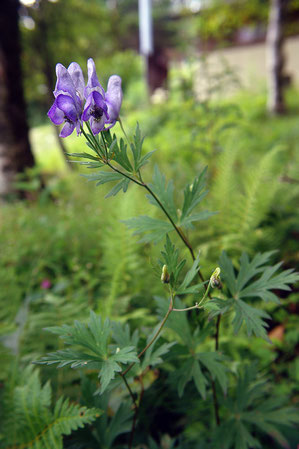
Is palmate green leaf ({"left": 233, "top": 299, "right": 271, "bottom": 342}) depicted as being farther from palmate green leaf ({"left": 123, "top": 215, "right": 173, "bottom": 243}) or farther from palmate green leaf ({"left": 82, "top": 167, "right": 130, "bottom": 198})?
palmate green leaf ({"left": 82, "top": 167, "right": 130, "bottom": 198})

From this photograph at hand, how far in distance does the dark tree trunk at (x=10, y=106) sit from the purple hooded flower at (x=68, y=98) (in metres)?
2.57

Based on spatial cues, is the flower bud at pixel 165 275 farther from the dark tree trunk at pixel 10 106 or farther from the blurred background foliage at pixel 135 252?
the dark tree trunk at pixel 10 106

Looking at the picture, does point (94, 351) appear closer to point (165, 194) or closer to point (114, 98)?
point (165, 194)

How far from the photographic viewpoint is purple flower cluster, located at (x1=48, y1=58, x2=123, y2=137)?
67cm

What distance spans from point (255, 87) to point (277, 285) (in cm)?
918

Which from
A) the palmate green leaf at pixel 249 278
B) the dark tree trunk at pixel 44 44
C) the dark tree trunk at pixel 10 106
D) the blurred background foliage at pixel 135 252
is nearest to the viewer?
the palmate green leaf at pixel 249 278

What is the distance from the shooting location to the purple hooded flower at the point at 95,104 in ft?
2.21

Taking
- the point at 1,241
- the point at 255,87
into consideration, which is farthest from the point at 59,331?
the point at 255,87

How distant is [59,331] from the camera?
761mm

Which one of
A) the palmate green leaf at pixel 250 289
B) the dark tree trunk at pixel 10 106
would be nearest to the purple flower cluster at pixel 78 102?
the palmate green leaf at pixel 250 289

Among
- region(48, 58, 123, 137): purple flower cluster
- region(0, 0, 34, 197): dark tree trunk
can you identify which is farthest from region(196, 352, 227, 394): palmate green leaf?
region(0, 0, 34, 197): dark tree trunk

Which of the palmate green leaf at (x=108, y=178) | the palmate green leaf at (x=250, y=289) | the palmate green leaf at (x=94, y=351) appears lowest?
the palmate green leaf at (x=94, y=351)

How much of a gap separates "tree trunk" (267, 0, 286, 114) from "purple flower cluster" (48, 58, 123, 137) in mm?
5982

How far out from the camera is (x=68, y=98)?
67cm
